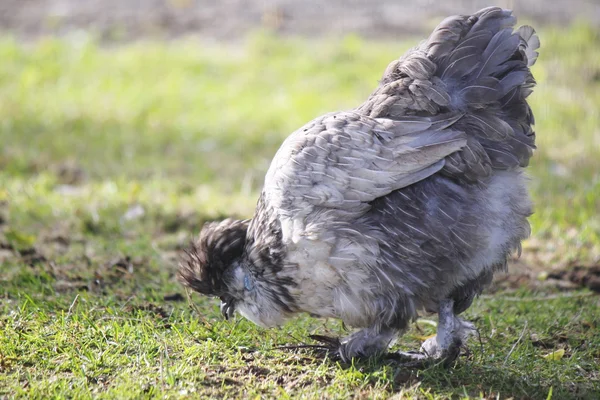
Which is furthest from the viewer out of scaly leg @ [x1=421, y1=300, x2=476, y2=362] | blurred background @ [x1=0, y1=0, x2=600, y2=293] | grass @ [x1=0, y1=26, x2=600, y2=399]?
blurred background @ [x1=0, y1=0, x2=600, y2=293]

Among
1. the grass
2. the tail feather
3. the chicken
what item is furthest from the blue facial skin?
the tail feather

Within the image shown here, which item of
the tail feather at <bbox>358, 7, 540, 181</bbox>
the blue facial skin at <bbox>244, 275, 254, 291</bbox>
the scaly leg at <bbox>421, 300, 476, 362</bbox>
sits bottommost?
the scaly leg at <bbox>421, 300, 476, 362</bbox>

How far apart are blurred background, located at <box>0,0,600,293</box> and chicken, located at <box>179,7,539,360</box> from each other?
1100 millimetres

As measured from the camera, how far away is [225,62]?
908cm

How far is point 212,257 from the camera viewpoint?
154 inches

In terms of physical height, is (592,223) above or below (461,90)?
below

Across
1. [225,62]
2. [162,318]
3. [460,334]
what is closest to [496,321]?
[460,334]

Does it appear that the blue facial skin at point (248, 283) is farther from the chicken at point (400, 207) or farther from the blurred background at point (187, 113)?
the blurred background at point (187, 113)

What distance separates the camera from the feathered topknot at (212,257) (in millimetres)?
3910

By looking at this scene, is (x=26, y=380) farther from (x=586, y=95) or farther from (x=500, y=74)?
(x=586, y=95)

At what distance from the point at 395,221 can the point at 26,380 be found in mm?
1787

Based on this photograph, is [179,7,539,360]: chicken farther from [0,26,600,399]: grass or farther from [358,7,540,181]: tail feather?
[0,26,600,399]: grass

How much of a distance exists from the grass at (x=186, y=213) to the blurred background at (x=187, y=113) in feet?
0.08

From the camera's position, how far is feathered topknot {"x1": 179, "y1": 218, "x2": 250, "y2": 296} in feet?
12.8
